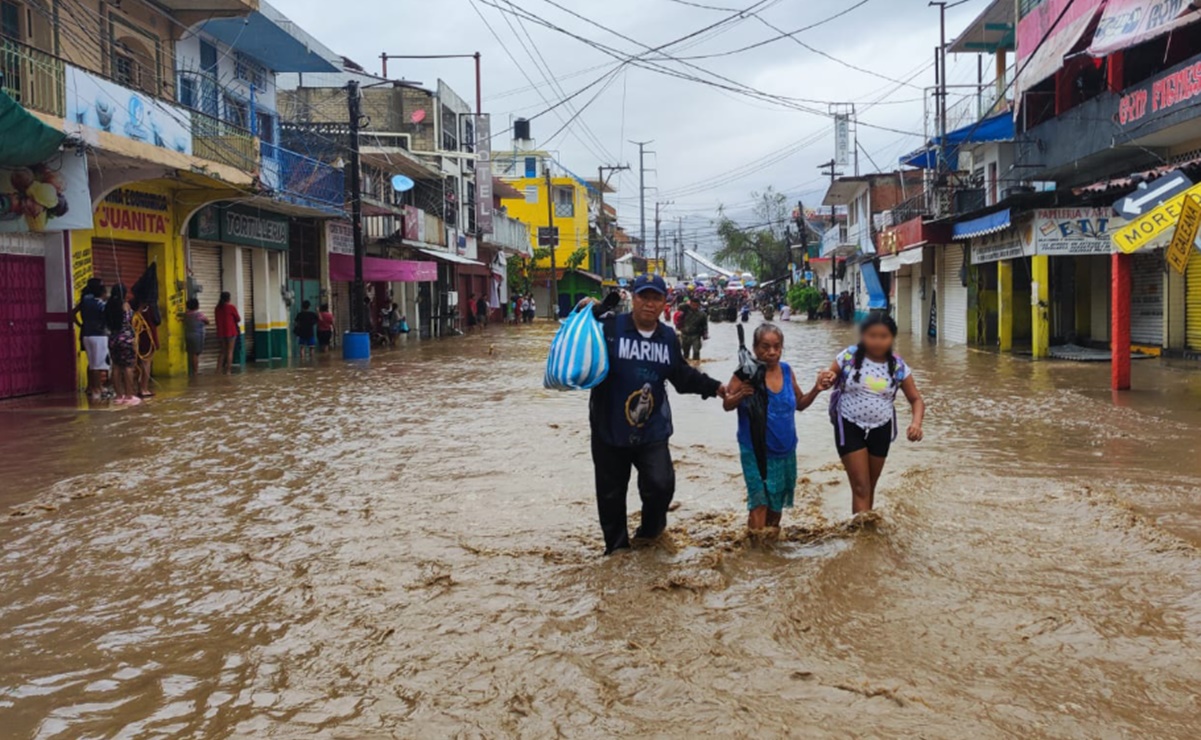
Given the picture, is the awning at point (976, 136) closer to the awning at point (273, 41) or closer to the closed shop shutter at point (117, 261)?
the awning at point (273, 41)

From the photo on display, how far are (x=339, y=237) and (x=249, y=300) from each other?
6666 millimetres

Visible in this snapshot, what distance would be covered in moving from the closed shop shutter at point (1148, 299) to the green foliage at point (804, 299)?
3203 cm

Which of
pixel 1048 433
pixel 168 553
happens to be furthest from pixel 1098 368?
pixel 168 553

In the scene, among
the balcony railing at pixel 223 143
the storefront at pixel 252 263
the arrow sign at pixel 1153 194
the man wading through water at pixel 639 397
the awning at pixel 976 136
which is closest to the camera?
the man wading through water at pixel 639 397

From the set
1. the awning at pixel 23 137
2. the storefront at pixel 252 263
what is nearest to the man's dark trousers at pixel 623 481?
the awning at pixel 23 137

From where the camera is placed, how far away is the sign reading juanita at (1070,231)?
19.8 metres

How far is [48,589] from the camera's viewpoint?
544cm

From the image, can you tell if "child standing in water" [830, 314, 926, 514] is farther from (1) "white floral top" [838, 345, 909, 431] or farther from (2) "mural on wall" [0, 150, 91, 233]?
(2) "mural on wall" [0, 150, 91, 233]

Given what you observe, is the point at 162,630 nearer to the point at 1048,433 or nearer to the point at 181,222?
the point at 1048,433

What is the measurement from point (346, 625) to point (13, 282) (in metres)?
12.9

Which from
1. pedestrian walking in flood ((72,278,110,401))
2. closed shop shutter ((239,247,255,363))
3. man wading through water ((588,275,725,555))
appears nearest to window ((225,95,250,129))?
closed shop shutter ((239,247,255,363))

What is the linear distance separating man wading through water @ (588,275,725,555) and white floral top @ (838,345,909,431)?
34.0 inches

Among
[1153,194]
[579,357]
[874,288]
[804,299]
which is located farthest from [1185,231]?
[804,299]

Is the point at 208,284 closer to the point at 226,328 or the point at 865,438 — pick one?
the point at 226,328
